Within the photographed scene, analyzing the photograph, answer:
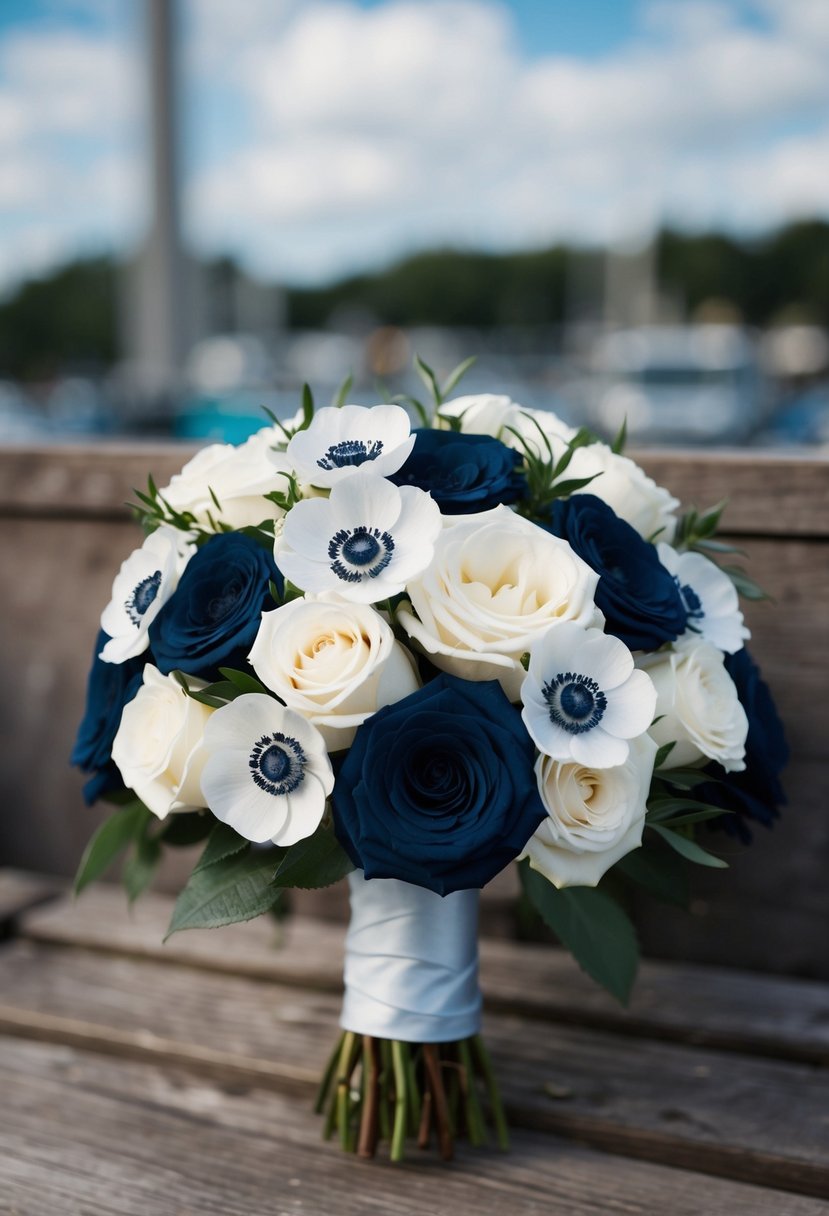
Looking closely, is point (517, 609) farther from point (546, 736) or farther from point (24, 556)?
point (24, 556)

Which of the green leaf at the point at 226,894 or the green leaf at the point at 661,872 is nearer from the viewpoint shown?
the green leaf at the point at 226,894

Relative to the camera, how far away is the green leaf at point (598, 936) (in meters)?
1.12

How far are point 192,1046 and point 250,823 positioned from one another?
55 cm

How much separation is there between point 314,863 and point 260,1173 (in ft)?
1.23

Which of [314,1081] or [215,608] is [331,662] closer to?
[215,608]

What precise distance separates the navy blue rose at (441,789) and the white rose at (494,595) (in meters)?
0.03

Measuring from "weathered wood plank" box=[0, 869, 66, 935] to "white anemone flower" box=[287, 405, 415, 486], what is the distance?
3.39 feet

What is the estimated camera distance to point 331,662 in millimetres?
927

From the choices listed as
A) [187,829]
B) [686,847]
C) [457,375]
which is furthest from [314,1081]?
[457,375]

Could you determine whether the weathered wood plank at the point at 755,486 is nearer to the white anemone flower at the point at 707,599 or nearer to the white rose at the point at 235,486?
the white anemone flower at the point at 707,599

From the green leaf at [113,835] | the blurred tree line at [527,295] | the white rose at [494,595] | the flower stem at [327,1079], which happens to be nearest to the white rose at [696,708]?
the white rose at [494,595]

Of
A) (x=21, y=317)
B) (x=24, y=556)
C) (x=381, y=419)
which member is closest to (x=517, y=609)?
(x=381, y=419)

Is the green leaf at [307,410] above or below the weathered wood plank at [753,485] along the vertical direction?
above

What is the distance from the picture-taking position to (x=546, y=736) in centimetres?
91
